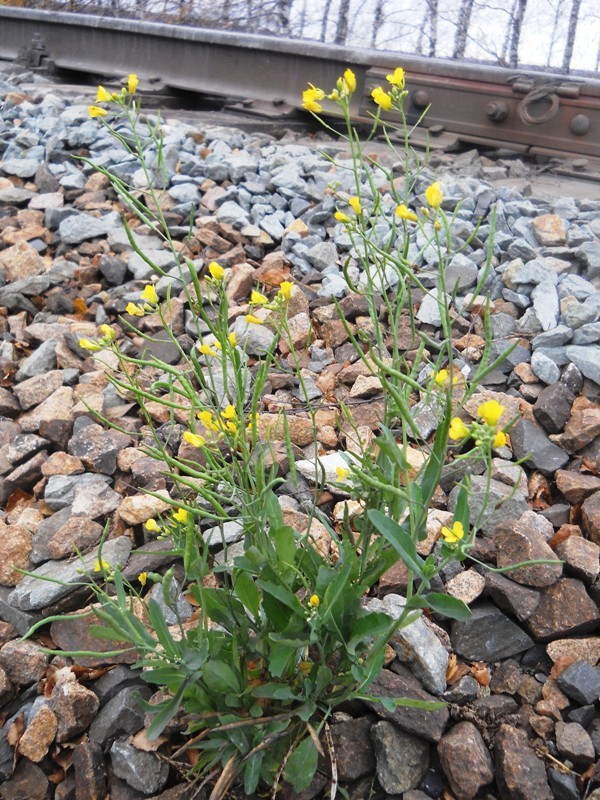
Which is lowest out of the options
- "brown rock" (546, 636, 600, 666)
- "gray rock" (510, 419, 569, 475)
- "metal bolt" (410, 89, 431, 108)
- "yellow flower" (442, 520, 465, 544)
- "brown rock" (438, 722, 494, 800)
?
"brown rock" (438, 722, 494, 800)

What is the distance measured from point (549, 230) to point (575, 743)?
2195mm

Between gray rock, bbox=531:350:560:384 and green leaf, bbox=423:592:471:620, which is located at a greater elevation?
gray rock, bbox=531:350:560:384

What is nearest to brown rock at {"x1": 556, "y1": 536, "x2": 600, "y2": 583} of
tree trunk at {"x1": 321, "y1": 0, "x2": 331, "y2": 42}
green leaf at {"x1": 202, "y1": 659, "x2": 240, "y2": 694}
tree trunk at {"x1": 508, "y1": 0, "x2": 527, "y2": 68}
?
green leaf at {"x1": 202, "y1": 659, "x2": 240, "y2": 694}

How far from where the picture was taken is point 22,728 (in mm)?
1771

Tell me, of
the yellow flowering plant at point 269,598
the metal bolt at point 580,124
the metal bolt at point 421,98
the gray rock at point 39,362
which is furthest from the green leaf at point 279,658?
the metal bolt at point 421,98

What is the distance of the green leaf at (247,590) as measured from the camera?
60.3 inches

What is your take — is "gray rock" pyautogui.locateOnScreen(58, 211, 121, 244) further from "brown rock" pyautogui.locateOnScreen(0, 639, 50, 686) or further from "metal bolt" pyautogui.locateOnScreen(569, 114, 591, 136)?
"metal bolt" pyautogui.locateOnScreen(569, 114, 591, 136)

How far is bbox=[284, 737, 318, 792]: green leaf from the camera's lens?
58.6 inches

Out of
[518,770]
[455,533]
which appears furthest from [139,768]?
[455,533]

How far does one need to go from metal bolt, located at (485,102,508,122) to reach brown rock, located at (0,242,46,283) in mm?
2861

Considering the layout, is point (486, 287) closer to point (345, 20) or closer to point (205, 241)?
point (205, 241)

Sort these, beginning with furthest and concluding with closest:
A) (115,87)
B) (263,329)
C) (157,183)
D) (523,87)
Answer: (115,87) < (523,87) < (157,183) < (263,329)

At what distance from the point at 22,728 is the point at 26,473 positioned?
2.81ft

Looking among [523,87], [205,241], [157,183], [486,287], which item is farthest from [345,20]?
[486,287]
